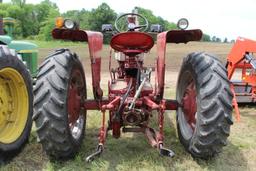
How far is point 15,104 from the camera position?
4.45 metres

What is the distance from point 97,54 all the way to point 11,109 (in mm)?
1122

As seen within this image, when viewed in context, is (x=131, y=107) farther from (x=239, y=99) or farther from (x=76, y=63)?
(x=239, y=99)

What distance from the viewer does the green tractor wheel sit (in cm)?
420

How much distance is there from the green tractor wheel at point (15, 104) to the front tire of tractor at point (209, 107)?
70.2 inches

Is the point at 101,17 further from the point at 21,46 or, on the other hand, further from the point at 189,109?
the point at 189,109

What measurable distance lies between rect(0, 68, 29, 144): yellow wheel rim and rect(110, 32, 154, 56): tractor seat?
1163 mm

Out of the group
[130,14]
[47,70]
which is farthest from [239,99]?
[47,70]

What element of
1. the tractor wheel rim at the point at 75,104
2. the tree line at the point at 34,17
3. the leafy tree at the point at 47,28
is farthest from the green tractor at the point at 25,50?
the leafy tree at the point at 47,28

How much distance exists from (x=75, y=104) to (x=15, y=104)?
671 millimetres

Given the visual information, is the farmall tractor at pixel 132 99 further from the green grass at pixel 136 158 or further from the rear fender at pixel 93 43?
the green grass at pixel 136 158

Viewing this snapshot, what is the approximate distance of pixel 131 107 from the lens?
407 centimetres

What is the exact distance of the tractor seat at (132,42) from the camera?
4.51 m

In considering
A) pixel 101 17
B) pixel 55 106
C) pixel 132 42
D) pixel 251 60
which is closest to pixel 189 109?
pixel 132 42

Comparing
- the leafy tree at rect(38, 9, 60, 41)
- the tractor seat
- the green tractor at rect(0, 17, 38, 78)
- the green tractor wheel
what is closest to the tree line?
the leafy tree at rect(38, 9, 60, 41)
